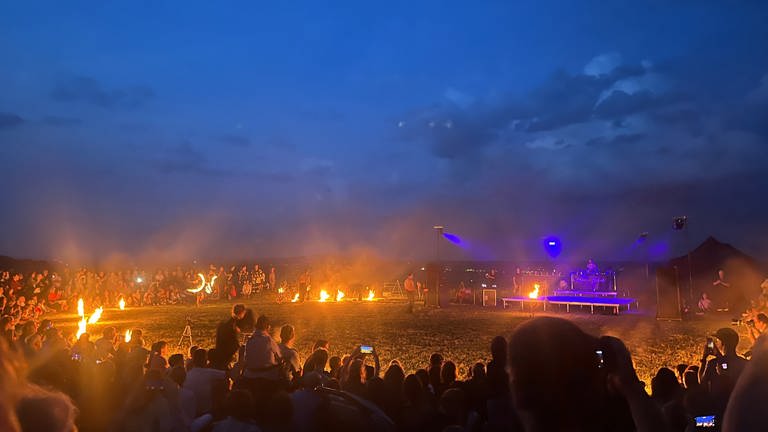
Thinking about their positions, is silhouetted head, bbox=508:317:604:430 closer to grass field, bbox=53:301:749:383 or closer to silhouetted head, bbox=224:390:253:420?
silhouetted head, bbox=224:390:253:420

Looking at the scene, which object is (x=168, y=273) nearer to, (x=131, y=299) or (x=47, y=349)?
(x=131, y=299)

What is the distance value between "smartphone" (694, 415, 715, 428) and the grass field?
20.8ft

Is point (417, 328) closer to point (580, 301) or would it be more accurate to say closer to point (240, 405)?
point (580, 301)

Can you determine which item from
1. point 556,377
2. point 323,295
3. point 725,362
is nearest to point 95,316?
point 323,295

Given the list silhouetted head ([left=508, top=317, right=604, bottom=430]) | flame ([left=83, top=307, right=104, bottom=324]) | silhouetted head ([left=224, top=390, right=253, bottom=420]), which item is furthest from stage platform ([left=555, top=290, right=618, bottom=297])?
silhouetted head ([left=508, top=317, right=604, bottom=430])

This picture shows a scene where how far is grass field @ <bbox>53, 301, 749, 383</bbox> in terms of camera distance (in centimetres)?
1355

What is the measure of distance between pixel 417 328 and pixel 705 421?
1439 cm

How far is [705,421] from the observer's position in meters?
4.68

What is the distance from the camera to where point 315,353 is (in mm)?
6809

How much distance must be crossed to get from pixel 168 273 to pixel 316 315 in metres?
15.5

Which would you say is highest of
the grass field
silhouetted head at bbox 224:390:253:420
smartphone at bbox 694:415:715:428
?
silhouetted head at bbox 224:390:253:420

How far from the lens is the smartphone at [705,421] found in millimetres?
4633

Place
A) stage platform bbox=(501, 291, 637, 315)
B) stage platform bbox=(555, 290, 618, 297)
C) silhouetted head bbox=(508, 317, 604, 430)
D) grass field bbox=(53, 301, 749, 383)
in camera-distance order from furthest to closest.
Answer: stage platform bbox=(555, 290, 618, 297) < stage platform bbox=(501, 291, 637, 315) < grass field bbox=(53, 301, 749, 383) < silhouetted head bbox=(508, 317, 604, 430)

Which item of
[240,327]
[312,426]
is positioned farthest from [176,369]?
[312,426]
